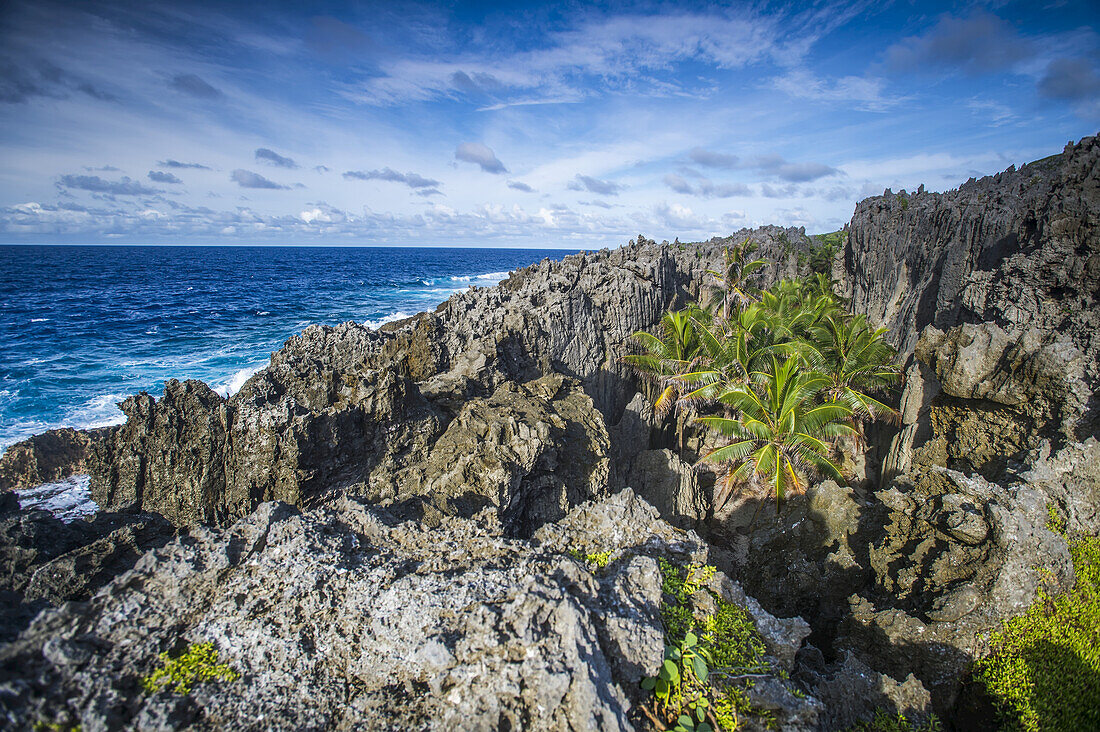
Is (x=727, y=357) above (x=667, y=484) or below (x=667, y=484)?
above

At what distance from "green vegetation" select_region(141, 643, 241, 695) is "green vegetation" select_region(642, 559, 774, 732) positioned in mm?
3478

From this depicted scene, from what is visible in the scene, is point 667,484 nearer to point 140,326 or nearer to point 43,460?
point 43,460

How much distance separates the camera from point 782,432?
14148 mm

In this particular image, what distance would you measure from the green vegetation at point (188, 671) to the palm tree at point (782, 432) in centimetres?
1268

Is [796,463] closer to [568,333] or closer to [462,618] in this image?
[568,333]

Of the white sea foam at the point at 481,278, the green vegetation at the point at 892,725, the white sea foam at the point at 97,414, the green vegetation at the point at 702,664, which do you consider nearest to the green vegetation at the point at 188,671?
the green vegetation at the point at 702,664

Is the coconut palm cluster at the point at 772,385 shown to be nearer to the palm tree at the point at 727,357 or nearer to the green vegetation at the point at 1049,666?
the palm tree at the point at 727,357

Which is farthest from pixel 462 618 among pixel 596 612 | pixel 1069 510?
pixel 1069 510

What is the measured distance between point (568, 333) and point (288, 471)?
32.6ft

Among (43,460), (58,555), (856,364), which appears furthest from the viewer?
(856,364)

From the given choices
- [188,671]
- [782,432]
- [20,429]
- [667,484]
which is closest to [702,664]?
[188,671]

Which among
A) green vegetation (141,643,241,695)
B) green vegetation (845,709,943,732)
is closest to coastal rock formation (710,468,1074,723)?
green vegetation (845,709,943,732)

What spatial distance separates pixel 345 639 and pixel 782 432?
12917 mm

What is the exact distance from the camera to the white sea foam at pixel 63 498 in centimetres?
1002
